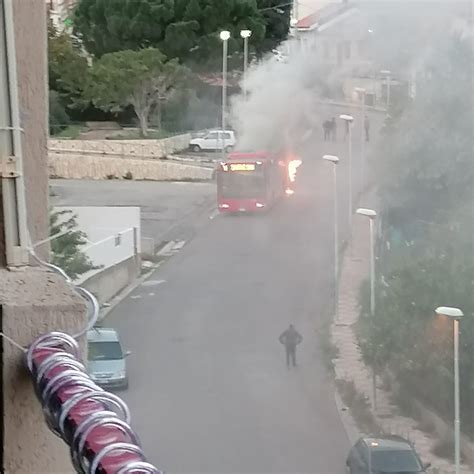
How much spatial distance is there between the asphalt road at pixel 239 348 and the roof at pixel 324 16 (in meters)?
0.98

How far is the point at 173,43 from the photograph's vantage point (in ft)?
17.8

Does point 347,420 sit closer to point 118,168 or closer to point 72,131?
point 72,131

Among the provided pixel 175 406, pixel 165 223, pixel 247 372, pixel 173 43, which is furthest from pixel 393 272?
pixel 165 223

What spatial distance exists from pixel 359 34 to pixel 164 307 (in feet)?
10.6

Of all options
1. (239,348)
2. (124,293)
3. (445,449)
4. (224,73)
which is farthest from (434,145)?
(445,449)

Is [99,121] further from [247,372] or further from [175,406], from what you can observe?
[175,406]

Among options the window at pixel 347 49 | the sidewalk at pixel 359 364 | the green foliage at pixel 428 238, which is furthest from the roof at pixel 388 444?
the window at pixel 347 49

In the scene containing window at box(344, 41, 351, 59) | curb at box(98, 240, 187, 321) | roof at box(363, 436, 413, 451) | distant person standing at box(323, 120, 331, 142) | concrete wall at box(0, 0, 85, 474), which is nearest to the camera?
concrete wall at box(0, 0, 85, 474)

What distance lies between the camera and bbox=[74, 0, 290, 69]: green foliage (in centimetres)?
505

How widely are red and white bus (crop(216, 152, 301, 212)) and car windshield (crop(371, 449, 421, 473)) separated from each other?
3.26 metres

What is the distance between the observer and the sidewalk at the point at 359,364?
376 centimetres

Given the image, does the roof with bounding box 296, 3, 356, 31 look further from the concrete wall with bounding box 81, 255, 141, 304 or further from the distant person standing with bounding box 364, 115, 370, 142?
the concrete wall with bounding box 81, 255, 141, 304

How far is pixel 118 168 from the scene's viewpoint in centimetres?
609

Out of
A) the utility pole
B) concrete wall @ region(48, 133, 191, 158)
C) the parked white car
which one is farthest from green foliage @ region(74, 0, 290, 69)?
the utility pole
